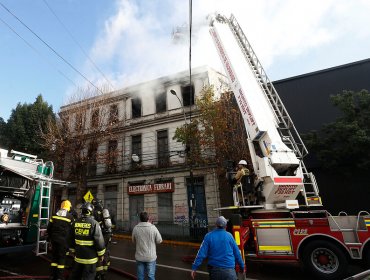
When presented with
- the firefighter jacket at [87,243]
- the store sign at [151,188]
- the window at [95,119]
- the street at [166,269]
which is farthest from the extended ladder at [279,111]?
the window at [95,119]

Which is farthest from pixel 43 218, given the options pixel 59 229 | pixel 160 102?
pixel 160 102

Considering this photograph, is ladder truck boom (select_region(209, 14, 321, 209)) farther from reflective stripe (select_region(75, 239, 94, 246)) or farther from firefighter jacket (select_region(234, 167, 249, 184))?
reflective stripe (select_region(75, 239, 94, 246))

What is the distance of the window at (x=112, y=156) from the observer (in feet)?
62.4

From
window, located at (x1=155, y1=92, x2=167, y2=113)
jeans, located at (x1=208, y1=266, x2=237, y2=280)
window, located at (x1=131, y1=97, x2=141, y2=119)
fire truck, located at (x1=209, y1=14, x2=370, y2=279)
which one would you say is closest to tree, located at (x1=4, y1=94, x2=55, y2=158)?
window, located at (x1=131, y1=97, x2=141, y2=119)

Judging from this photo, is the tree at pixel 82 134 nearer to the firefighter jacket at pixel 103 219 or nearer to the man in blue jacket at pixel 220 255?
the firefighter jacket at pixel 103 219

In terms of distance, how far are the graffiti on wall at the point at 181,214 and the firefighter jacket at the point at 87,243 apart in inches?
508

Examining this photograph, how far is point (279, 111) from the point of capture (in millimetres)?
8359

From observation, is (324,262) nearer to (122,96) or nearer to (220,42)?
(220,42)

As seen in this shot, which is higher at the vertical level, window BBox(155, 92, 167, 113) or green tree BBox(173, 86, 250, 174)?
window BBox(155, 92, 167, 113)

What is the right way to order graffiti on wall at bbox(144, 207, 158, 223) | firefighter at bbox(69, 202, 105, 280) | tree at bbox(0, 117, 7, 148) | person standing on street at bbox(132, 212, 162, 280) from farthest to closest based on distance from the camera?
tree at bbox(0, 117, 7, 148)
graffiti on wall at bbox(144, 207, 158, 223)
person standing on street at bbox(132, 212, 162, 280)
firefighter at bbox(69, 202, 105, 280)

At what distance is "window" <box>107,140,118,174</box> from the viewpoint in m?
19.0

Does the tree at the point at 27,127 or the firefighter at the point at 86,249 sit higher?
the tree at the point at 27,127

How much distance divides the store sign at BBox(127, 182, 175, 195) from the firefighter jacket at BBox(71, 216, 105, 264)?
13175mm

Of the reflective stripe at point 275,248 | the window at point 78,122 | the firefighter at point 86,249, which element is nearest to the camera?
the firefighter at point 86,249
